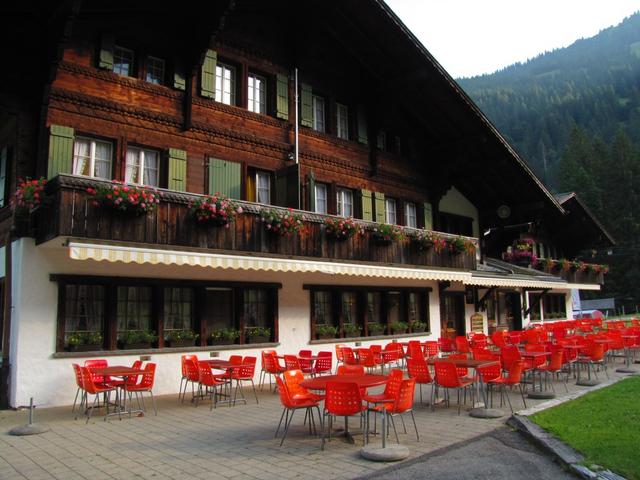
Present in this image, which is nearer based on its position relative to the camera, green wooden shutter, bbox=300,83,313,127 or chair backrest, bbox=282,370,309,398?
chair backrest, bbox=282,370,309,398

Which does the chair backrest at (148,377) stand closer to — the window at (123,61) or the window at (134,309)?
the window at (134,309)

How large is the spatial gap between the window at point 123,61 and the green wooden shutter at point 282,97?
4002mm

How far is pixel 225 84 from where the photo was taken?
14086 mm

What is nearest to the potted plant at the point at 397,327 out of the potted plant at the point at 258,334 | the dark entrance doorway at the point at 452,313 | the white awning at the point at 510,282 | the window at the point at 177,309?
the white awning at the point at 510,282

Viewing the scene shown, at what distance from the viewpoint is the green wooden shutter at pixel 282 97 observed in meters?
15.0

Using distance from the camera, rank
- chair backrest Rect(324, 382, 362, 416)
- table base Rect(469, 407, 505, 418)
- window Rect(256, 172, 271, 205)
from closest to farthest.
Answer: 1. chair backrest Rect(324, 382, 362, 416)
2. table base Rect(469, 407, 505, 418)
3. window Rect(256, 172, 271, 205)

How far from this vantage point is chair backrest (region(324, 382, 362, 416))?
6602mm

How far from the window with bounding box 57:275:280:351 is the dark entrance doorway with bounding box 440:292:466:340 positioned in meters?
8.15

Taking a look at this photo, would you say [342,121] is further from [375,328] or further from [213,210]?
[213,210]

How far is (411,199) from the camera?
1914 cm

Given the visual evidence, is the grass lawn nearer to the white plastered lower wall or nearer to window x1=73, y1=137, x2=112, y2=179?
the white plastered lower wall

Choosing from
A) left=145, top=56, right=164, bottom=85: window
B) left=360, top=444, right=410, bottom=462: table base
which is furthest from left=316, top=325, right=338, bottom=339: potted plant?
left=360, top=444, right=410, bottom=462: table base

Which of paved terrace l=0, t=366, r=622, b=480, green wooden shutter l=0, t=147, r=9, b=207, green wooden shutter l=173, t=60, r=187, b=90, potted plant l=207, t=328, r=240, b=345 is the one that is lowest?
paved terrace l=0, t=366, r=622, b=480

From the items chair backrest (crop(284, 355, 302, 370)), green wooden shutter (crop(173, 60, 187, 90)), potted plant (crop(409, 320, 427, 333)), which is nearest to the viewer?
chair backrest (crop(284, 355, 302, 370))
